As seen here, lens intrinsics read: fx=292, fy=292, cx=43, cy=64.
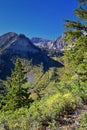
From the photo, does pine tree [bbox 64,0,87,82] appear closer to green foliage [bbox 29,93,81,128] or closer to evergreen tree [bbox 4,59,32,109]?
green foliage [bbox 29,93,81,128]

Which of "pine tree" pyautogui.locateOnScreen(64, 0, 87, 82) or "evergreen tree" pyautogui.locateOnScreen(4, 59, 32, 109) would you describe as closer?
"pine tree" pyautogui.locateOnScreen(64, 0, 87, 82)

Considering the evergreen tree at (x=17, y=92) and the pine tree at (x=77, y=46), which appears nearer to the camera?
the pine tree at (x=77, y=46)

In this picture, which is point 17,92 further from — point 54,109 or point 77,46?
point 54,109

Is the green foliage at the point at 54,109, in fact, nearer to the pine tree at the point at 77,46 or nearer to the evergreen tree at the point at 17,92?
the pine tree at the point at 77,46

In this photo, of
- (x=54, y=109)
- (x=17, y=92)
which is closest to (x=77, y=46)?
(x=54, y=109)

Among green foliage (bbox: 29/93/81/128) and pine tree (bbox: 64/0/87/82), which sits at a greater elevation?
pine tree (bbox: 64/0/87/82)

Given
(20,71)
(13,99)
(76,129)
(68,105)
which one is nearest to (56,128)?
(76,129)

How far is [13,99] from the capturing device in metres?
44.8

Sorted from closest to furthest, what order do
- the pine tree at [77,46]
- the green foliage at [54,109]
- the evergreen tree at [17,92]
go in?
the green foliage at [54,109]
the pine tree at [77,46]
the evergreen tree at [17,92]

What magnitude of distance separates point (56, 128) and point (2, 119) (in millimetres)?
2876

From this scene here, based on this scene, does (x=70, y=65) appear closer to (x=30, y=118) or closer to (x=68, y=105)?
→ (x=68, y=105)

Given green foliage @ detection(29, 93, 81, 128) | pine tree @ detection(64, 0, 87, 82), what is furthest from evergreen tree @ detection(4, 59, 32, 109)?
green foliage @ detection(29, 93, 81, 128)

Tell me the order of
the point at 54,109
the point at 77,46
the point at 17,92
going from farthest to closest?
the point at 17,92 < the point at 77,46 < the point at 54,109

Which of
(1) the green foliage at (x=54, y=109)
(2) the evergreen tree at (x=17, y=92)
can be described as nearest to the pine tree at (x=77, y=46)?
(1) the green foliage at (x=54, y=109)
